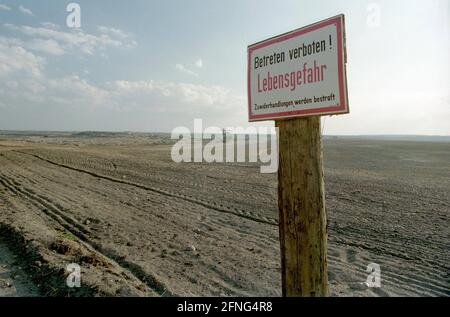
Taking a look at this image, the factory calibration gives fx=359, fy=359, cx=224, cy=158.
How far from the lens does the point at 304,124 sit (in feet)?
9.11

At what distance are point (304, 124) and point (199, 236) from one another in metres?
5.12

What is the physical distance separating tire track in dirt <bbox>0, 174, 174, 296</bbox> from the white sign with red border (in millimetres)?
3101

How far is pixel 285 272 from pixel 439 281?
4.00 metres

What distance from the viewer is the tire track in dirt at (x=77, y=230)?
16.7ft

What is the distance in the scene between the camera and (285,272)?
2879 millimetres

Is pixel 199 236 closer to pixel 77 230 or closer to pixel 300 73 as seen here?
pixel 77 230

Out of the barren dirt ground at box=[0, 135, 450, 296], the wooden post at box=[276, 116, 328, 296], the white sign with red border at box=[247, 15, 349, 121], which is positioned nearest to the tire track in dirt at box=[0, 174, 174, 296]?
the barren dirt ground at box=[0, 135, 450, 296]

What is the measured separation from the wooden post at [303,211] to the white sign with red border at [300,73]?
15 cm

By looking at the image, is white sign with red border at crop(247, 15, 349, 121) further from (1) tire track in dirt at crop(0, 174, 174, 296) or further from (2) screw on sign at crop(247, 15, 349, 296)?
(1) tire track in dirt at crop(0, 174, 174, 296)

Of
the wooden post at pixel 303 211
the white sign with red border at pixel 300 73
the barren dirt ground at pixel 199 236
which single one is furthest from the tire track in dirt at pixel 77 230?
the white sign with red border at pixel 300 73

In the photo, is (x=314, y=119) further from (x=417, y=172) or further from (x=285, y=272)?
(x=417, y=172)

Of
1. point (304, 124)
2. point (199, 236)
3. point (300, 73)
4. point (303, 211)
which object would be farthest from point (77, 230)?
point (300, 73)
